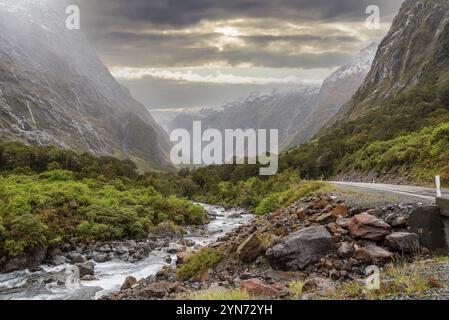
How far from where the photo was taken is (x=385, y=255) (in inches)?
608

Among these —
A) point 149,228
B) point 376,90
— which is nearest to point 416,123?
point 149,228

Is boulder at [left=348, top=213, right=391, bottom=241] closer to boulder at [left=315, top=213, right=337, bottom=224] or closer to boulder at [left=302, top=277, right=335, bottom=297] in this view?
boulder at [left=315, top=213, right=337, bottom=224]

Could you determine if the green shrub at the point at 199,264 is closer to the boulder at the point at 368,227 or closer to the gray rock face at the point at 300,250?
the gray rock face at the point at 300,250

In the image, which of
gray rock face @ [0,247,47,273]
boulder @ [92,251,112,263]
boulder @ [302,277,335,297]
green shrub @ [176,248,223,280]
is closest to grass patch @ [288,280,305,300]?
boulder @ [302,277,335,297]

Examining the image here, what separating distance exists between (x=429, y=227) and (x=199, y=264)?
930cm

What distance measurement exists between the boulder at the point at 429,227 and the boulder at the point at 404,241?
32 cm

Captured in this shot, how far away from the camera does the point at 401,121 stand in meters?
73.6

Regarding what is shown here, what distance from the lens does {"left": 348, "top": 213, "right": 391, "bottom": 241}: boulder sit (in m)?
16.5

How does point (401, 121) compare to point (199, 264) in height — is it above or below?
above

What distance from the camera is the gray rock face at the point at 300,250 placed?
16.2 meters

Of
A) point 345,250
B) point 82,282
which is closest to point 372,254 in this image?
point 345,250

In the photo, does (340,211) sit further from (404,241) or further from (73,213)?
(73,213)

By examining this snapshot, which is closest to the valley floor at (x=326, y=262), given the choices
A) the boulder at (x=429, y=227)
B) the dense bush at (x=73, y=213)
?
the boulder at (x=429, y=227)
